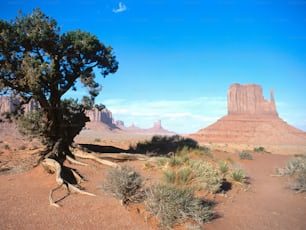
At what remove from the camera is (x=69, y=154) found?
1371cm

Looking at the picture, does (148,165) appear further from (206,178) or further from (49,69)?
(49,69)

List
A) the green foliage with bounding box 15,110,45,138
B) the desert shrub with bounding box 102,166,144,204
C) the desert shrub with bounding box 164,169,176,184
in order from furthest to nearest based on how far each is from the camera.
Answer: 1. the green foliage with bounding box 15,110,45,138
2. the desert shrub with bounding box 164,169,176,184
3. the desert shrub with bounding box 102,166,144,204

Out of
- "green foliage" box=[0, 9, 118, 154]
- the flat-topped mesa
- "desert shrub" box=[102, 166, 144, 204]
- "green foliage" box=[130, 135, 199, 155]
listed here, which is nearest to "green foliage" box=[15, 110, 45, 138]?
"green foliage" box=[0, 9, 118, 154]

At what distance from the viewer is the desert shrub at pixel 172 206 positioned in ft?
19.8

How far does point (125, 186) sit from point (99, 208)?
980 mm

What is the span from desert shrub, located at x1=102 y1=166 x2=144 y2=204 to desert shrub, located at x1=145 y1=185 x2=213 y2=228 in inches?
23.8

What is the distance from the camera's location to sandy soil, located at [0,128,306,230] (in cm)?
560

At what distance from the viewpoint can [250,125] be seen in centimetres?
11262

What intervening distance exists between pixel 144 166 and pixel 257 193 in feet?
18.1

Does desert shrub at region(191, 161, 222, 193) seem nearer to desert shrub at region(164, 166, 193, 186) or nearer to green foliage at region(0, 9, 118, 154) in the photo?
desert shrub at region(164, 166, 193, 186)

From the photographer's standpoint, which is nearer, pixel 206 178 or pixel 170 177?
pixel 170 177

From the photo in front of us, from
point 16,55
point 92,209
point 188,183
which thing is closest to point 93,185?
point 92,209

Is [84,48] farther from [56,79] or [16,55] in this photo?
[16,55]

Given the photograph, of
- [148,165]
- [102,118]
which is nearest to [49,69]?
[148,165]
